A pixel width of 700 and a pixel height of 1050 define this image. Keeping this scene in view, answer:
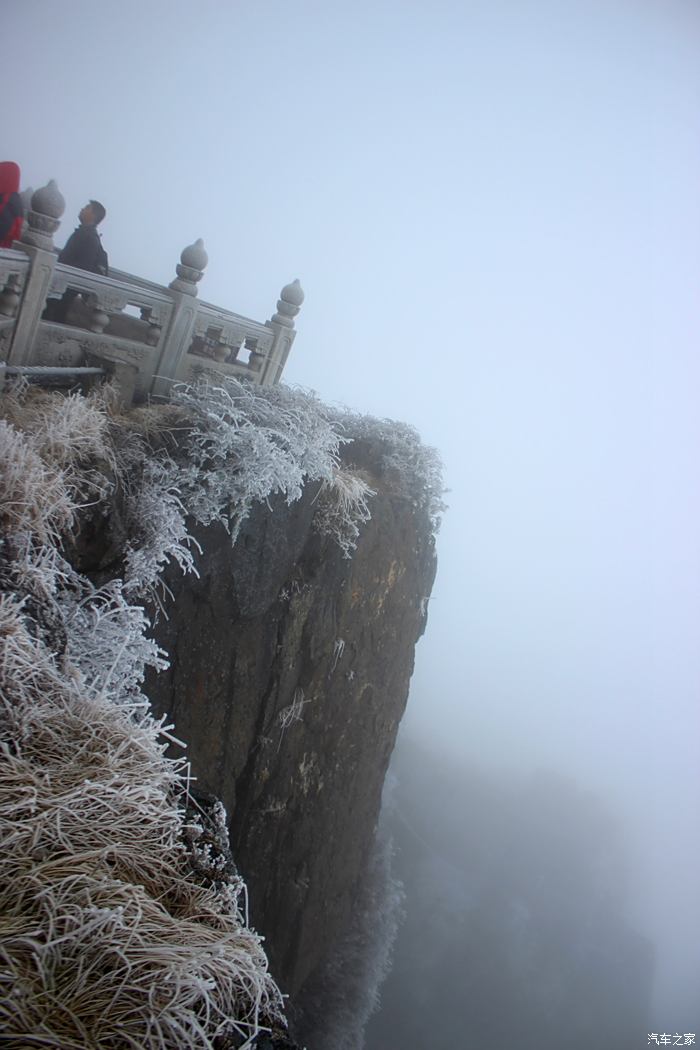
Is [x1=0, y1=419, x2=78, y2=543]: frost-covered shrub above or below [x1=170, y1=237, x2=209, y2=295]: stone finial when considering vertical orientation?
below

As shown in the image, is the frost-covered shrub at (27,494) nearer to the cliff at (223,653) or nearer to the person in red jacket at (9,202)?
the cliff at (223,653)

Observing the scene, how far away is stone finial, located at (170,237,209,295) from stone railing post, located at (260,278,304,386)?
1.89 metres

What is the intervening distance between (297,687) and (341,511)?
1.96m

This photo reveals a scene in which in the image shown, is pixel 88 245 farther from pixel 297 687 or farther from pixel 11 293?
pixel 297 687

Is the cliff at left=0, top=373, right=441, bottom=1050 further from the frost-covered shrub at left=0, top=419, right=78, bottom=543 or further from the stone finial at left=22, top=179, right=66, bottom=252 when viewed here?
the stone finial at left=22, top=179, right=66, bottom=252

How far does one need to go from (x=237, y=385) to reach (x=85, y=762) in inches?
178

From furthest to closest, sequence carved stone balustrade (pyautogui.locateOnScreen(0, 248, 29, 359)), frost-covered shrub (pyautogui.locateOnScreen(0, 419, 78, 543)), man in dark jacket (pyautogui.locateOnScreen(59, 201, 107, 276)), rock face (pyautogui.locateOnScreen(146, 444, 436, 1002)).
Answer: man in dark jacket (pyautogui.locateOnScreen(59, 201, 107, 276)) < rock face (pyautogui.locateOnScreen(146, 444, 436, 1002)) < carved stone balustrade (pyautogui.locateOnScreen(0, 248, 29, 359)) < frost-covered shrub (pyautogui.locateOnScreen(0, 419, 78, 543))

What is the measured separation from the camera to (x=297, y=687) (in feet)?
22.7

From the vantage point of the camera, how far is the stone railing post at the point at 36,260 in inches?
203

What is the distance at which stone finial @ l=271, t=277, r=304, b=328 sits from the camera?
8727 mm

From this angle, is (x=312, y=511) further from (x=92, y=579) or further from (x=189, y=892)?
(x=189, y=892)

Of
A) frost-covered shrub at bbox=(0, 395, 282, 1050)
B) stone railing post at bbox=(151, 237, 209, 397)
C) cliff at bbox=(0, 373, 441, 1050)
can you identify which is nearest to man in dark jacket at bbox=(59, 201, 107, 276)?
stone railing post at bbox=(151, 237, 209, 397)

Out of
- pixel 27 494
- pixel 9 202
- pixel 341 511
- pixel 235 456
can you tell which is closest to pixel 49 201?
pixel 9 202

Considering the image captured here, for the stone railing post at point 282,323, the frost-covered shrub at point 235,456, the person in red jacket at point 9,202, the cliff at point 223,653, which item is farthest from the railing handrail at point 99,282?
the stone railing post at point 282,323
